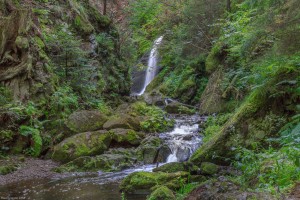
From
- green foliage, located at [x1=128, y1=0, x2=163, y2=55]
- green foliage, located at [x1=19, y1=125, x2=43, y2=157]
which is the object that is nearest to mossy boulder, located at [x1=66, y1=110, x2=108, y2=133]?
green foliage, located at [x1=19, y1=125, x2=43, y2=157]

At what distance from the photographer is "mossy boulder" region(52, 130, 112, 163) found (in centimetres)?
983

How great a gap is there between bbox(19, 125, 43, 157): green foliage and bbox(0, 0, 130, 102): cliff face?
133 centimetres

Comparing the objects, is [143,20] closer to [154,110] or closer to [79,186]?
[154,110]

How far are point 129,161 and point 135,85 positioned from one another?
58.3ft

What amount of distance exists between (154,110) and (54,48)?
17.3ft

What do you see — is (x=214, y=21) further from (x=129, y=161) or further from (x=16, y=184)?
(x=16, y=184)

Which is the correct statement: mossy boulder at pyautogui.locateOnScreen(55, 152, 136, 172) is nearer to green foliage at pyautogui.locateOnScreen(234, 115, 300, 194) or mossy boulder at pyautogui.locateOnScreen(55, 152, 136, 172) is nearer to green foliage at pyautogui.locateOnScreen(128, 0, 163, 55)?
green foliage at pyautogui.locateOnScreen(234, 115, 300, 194)

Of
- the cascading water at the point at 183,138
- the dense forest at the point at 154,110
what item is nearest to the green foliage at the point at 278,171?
the dense forest at the point at 154,110

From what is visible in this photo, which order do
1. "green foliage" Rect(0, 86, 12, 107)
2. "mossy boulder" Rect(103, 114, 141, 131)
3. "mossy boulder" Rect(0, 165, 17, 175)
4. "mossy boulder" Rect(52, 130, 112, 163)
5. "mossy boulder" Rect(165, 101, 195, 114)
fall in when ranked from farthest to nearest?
"mossy boulder" Rect(165, 101, 195, 114) < "mossy boulder" Rect(103, 114, 141, 131) < "green foliage" Rect(0, 86, 12, 107) < "mossy boulder" Rect(52, 130, 112, 163) < "mossy boulder" Rect(0, 165, 17, 175)

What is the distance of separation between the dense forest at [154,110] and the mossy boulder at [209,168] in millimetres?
27

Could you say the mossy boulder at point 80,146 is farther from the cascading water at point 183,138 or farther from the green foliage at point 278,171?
the green foliage at point 278,171

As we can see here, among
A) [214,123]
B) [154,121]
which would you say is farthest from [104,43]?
[214,123]

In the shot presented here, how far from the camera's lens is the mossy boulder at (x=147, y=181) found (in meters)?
6.83

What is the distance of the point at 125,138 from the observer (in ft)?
36.7
